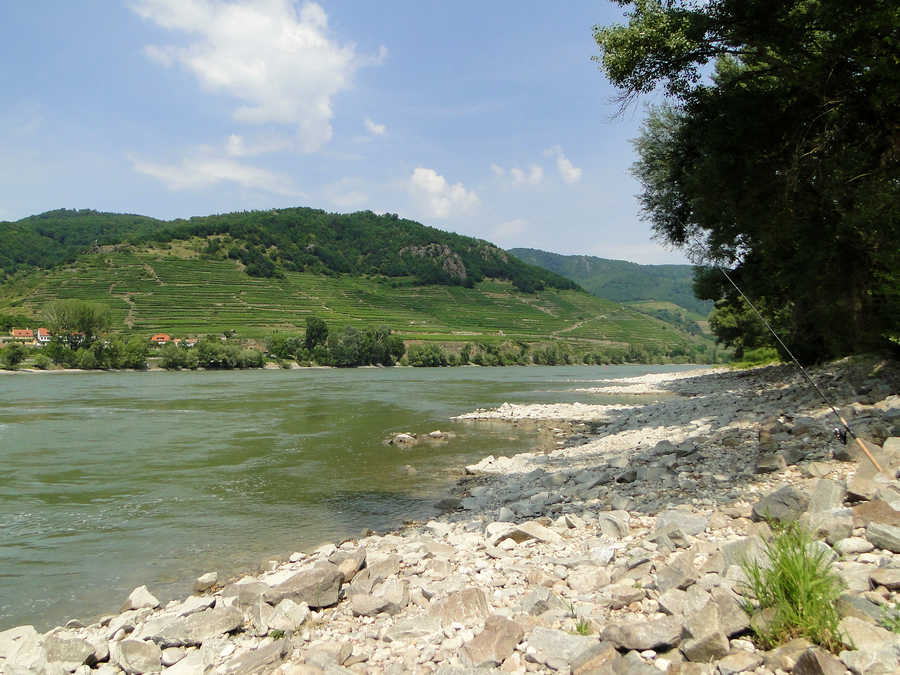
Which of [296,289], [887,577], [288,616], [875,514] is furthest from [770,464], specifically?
[296,289]

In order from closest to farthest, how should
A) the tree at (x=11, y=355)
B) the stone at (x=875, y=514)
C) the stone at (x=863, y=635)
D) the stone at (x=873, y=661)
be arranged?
the stone at (x=873, y=661) → the stone at (x=863, y=635) → the stone at (x=875, y=514) → the tree at (x=11, y=355)

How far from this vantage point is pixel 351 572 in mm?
6070

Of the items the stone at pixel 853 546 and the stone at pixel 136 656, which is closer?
the stone at pixel 853 546

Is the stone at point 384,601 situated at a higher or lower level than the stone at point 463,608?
lower

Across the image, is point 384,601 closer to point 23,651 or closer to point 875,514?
point 23,651

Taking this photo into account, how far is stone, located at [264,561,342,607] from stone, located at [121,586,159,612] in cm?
216

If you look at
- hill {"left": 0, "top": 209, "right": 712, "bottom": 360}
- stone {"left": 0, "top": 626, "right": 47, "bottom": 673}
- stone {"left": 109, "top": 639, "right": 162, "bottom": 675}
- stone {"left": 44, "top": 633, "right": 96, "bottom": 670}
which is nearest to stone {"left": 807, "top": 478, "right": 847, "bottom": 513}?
stone {"left": 109, "top": 639, "right": 162, "bottom": 675}

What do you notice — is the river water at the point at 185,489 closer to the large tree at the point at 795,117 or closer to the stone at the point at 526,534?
the stone at the point at 526,534

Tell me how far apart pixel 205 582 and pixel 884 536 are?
7587 mm

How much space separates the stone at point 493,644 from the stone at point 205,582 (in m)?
4.96

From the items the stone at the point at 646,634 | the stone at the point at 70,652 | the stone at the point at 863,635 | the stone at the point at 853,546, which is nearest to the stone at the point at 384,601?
the stone at the point at 646,634

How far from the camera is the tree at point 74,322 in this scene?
72500 mm

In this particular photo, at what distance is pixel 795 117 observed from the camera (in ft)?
34.2

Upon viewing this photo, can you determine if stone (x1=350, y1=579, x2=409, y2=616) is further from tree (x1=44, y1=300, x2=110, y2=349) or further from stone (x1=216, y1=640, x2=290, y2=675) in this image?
tree (x1=44, y1=300, x2=110, y2=349)
